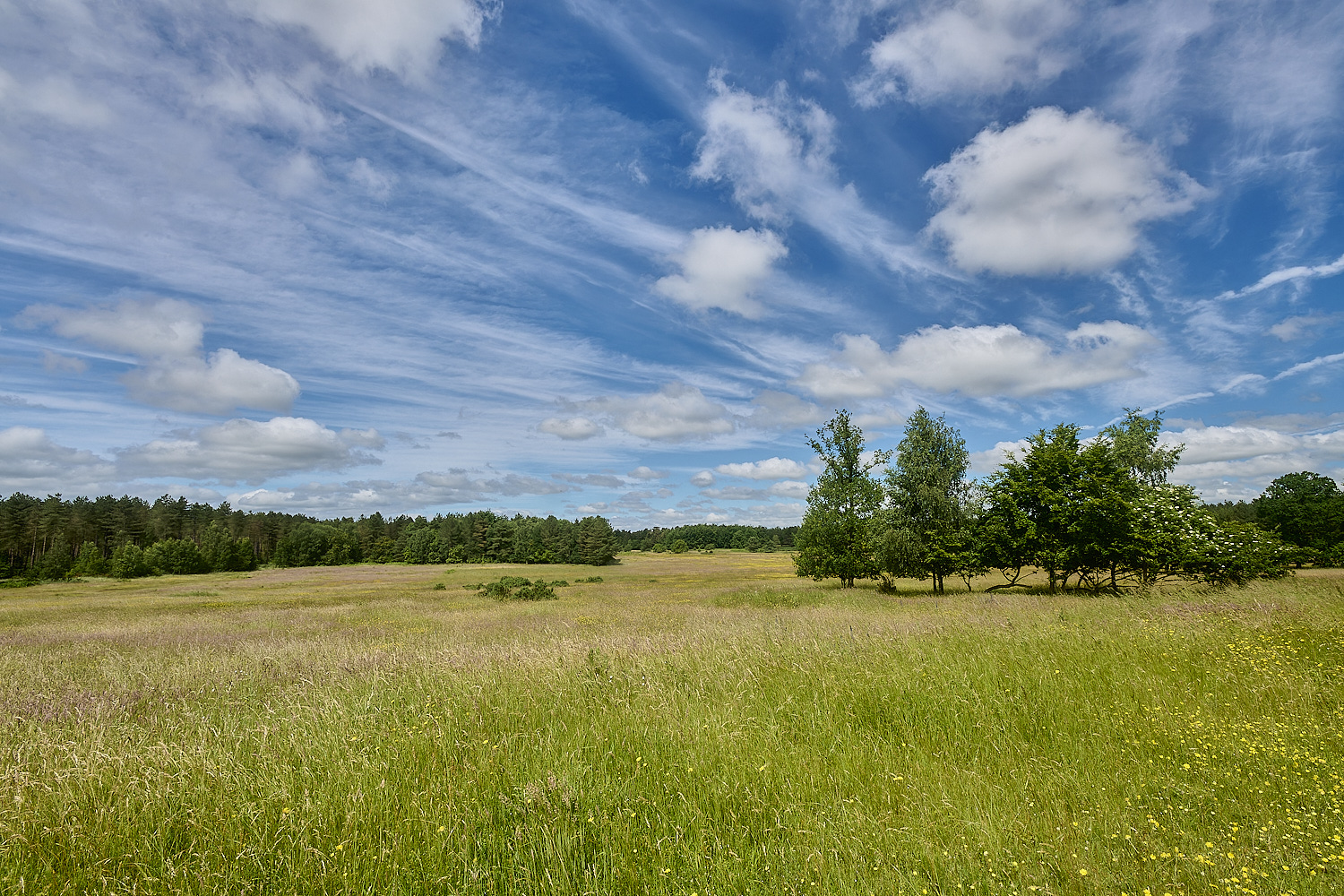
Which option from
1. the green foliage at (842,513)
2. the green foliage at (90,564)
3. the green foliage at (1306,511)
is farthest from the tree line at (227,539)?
the green foliage at (1306,511)

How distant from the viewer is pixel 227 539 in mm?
92125

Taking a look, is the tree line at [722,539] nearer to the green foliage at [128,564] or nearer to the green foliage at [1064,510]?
the green foliage at [128,564]

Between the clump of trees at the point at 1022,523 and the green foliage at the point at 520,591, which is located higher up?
the clump of trees at the point at 1022,523

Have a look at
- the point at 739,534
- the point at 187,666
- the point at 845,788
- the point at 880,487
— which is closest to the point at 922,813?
the point at 845,788

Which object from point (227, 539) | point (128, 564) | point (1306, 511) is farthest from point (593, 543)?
point (1306, 511)

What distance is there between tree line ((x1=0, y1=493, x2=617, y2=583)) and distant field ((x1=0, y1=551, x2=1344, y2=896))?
86.4 m

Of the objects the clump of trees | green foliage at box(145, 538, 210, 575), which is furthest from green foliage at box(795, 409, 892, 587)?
green foliage at box(145, 538, 210, 575)

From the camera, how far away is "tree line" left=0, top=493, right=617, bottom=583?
7769cm

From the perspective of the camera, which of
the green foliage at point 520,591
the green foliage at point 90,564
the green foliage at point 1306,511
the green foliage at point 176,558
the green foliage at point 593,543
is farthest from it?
the green foliage at point 593,543

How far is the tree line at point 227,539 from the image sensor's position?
77.7 m

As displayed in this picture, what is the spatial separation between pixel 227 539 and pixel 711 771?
11691 cm

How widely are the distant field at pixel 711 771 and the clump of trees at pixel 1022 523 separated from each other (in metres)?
16.7

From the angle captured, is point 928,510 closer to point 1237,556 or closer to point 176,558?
point 1237,556

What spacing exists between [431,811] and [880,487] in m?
30.8
